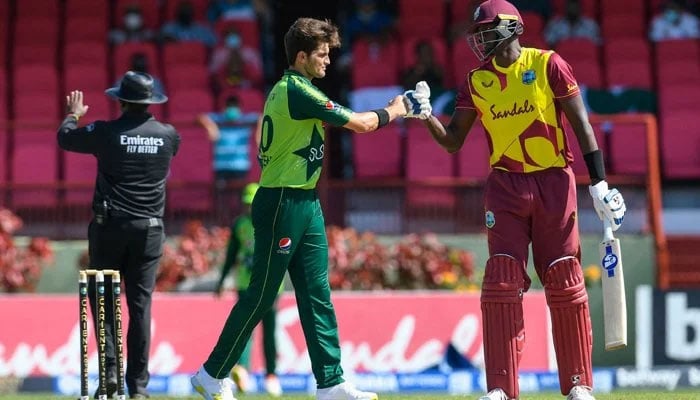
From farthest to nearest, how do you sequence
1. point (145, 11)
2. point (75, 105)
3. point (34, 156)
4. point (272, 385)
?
point (145, 11) → point (34, 156) → point (272, 385) → point (75, 105)

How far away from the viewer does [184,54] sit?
63.9 ft

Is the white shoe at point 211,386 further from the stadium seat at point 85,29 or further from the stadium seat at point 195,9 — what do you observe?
the stadium seat at point 195,9

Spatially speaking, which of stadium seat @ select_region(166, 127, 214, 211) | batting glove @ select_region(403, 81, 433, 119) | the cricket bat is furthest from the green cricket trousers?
stadium seat @ select_region(166, 127, 214, 211)

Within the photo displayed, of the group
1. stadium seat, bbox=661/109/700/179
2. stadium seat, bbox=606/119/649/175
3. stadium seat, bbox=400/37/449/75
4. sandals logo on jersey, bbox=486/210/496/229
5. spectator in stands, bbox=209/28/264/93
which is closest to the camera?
sandals logo on jersey, bbox=486/210/496/229

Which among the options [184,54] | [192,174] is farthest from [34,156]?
[184,54]

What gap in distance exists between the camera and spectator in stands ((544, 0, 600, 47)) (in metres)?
19.5

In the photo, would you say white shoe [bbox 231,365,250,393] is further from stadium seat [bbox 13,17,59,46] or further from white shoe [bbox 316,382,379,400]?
stadium seat [bbox 13,17,59,46]

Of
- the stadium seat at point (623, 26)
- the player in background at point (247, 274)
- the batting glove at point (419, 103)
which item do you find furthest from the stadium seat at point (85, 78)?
the batting glove at point (419, 103)

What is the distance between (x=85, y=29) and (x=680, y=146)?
829cm

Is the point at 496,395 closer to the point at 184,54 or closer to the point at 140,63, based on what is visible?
the point at 140,63

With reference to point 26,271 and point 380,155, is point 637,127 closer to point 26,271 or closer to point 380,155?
point 380,155

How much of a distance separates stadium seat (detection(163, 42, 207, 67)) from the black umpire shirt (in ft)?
30.0

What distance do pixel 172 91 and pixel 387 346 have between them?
17.6 ft

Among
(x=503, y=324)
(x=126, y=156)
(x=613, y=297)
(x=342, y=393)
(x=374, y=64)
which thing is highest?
(x=374, y=64)
